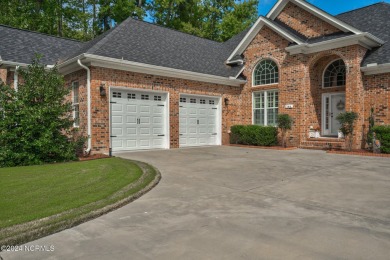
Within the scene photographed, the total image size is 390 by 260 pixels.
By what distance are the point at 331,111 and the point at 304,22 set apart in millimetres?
4705

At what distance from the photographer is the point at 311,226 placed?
11.7 ft

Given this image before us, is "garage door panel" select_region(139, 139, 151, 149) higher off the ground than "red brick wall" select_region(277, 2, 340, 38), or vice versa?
"red brick wall" select_region(277, 2, 340, 38)

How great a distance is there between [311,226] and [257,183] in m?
2.43

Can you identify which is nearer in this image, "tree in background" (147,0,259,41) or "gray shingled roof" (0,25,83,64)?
"gray shingled roof" (0,25,83,64)

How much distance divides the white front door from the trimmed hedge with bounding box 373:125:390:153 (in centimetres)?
290

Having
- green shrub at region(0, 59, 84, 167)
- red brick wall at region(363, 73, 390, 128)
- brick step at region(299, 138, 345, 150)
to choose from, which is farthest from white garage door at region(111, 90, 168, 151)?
red brick wall at region(363, 73, 390, 128)

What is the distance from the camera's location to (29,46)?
15445 mm

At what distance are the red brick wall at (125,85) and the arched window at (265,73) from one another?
1.69 m

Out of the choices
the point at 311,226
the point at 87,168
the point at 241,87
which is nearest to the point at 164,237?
the point at 311,226

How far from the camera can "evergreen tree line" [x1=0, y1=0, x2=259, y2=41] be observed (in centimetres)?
2823

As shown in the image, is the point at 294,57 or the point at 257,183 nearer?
the point at 257,183

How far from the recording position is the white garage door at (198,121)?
1381 cm

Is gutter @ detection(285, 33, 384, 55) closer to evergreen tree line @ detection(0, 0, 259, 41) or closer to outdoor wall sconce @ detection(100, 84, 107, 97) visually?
outdoor wall sconce @ detection(100, 84, 107, 97)

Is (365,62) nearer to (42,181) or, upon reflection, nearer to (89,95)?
(89,95)
